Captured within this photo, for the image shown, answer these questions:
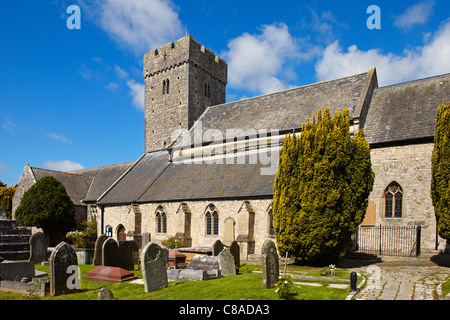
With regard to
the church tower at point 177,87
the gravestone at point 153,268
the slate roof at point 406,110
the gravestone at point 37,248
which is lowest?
the gravestone at point 37,248

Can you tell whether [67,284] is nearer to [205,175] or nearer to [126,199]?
[205,175]

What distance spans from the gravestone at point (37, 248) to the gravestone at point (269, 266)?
12.8m

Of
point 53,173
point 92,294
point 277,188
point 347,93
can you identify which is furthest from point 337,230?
point 53,173

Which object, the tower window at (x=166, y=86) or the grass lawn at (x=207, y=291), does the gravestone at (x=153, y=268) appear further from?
the tower window at (x=166, y=86)

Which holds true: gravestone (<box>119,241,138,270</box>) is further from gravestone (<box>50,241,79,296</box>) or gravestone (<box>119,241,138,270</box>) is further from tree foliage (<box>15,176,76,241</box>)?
tree foliage (<box>15,176,76,241</box>)

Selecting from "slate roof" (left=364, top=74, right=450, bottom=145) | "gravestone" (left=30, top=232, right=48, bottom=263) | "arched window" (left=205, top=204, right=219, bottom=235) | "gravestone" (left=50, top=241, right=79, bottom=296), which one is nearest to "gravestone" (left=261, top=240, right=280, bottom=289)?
"gravestone" (left=50, top=241, right=79, bottom=296)

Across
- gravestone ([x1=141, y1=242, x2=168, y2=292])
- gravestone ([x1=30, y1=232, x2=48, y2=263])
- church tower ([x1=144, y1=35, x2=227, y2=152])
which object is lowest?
gravestone ([x1=30, y1=232, x2=48, y2=263])

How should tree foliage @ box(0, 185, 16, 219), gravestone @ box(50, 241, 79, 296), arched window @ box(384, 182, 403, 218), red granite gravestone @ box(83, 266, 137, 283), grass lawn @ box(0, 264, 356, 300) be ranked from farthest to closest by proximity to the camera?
1. tree foliage @ box(0, 185, 16, 219)
2. arched window @ box(384, 182, 403, 218)
3. red granite gravestone @ box(83, 266, 137, 283)
4. gravestone @ box(50, 241, 79, 296)
5. grass lawn @ box(0, 264, 356, 300)

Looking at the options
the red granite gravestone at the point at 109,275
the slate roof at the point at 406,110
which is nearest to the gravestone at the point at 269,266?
the red granite gravestone at the point at 109,275

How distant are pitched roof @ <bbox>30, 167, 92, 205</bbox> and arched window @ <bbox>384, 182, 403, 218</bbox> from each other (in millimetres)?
27437

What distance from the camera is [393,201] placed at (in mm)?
18922

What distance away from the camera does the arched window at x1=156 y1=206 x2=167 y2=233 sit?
80.7 feet

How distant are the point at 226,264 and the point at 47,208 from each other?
1891 centimetres

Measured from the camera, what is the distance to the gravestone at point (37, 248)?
17.3 m
